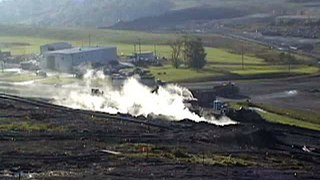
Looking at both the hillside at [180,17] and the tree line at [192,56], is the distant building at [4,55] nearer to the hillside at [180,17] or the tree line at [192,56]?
the tree line at [192,56]

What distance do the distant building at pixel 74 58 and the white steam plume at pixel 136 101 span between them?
13781 millimetres

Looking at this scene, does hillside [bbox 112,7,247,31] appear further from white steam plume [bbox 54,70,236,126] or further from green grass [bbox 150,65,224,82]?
white steam plume [bbox 54,70,236,126]

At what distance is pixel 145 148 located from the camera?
27.8 meters

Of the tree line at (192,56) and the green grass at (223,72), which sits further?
the tree line at (192,56)

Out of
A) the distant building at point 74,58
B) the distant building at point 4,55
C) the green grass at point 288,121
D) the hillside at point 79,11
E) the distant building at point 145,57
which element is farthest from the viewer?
the hillside at point 79,11

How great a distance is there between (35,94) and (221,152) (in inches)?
1168

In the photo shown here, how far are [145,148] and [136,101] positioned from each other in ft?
63.2

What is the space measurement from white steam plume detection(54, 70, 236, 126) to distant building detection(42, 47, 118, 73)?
1378cm

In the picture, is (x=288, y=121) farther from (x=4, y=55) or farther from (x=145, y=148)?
(x=4, y=55)

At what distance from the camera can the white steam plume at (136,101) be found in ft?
135

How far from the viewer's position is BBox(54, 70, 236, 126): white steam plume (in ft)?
135

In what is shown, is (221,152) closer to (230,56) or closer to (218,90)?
(218,90)

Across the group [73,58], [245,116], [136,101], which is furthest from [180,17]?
[245,116]

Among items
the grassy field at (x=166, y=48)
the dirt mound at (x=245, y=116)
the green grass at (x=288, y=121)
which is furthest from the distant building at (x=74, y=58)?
the dirt mound at (x=245, y=116)
